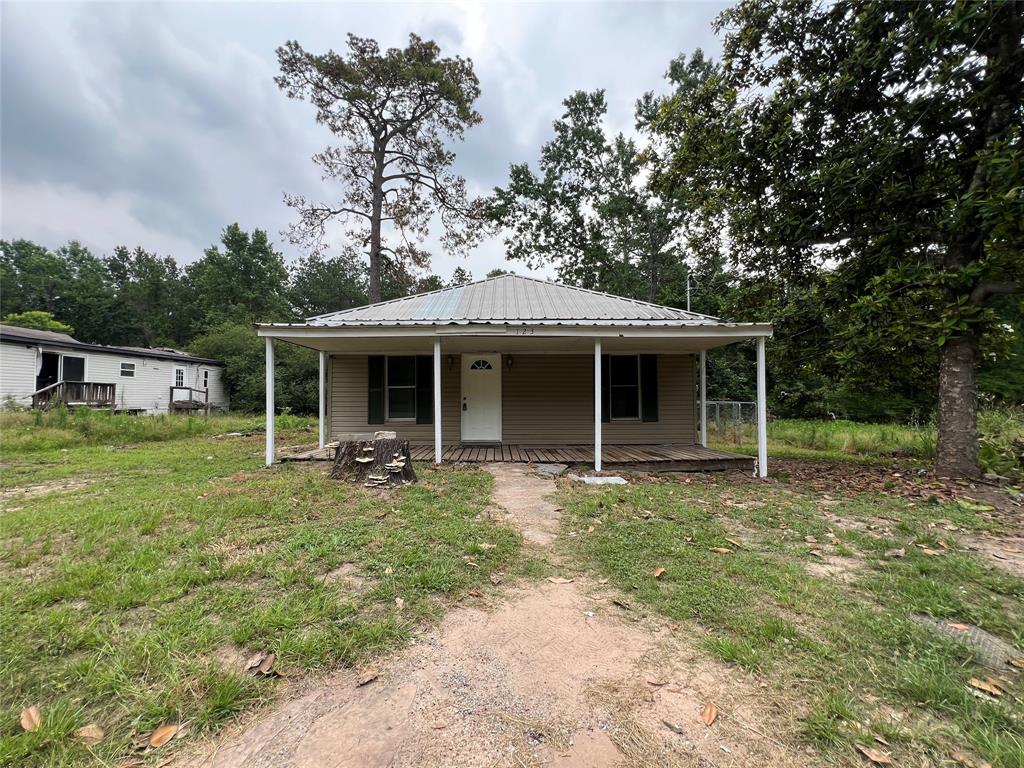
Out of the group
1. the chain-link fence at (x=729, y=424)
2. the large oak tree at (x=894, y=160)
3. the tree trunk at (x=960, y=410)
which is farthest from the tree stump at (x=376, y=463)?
the chain-link fence at (x=729, y=424)

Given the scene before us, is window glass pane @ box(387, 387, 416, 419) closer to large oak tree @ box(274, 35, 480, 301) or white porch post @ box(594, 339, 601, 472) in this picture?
white porch post @ box(594, 339, 601, 472)

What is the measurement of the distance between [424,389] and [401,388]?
52cm

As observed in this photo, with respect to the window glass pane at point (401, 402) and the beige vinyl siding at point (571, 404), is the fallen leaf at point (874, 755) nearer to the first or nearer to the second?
the beige vinyl siding at point (571, 404)

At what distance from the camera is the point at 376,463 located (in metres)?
5.84

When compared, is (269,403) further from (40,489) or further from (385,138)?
(385,138)

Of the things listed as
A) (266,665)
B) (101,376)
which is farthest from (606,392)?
(101,376)

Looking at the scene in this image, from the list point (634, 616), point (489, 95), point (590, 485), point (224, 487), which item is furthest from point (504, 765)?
point (489, 95)

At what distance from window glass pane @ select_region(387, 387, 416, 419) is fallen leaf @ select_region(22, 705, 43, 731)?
7.57 metres

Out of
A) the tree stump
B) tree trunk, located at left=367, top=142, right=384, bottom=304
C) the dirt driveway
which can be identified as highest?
tree trunk, located at left=367, top=142, right=384, bottom=304

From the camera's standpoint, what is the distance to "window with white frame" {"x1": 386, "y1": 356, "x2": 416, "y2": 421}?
9.13 metres

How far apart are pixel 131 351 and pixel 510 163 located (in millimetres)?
19464

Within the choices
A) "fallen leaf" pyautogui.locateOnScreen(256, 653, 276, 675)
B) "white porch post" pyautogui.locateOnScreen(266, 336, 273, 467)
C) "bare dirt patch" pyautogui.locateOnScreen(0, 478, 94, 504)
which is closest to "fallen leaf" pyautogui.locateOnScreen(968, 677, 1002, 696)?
"fallen leaf" pyautogui.locateOnScreen(256, 653, 276, 675)

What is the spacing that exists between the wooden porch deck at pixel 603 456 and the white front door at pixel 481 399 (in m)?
0.51

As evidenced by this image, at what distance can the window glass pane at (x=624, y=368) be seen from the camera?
911cm
